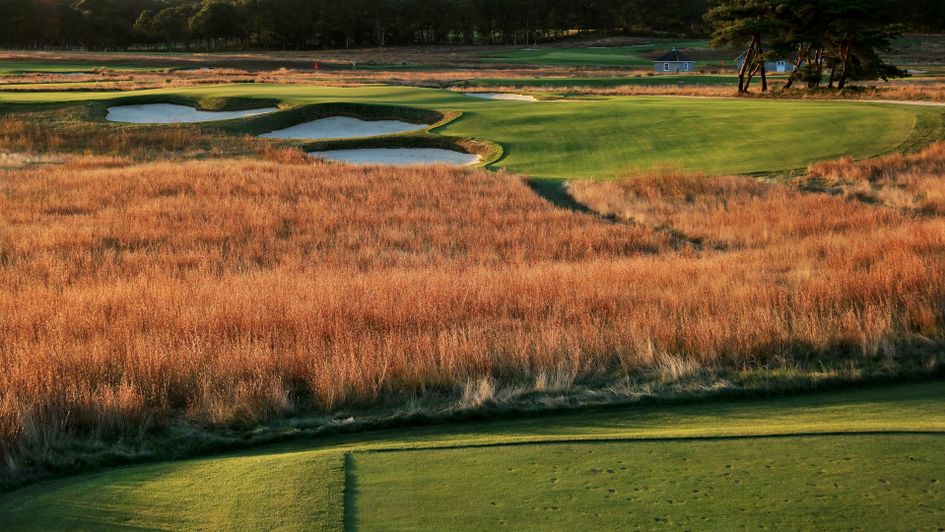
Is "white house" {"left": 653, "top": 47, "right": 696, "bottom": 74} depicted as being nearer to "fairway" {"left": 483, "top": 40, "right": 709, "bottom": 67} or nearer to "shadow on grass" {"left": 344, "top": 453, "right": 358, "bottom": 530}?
"fairway" {"left": 483, "top": 40, "right": 709, "bottom": 67}

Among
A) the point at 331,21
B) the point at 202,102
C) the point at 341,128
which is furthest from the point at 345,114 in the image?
the point at 331,21

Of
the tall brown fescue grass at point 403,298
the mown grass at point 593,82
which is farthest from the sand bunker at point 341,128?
the mown grass at point 593,82

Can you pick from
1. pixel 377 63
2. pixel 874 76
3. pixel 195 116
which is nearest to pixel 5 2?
pixel 377 63

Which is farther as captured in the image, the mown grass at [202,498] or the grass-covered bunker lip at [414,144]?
the grass-covered bunker lip at [414,144]

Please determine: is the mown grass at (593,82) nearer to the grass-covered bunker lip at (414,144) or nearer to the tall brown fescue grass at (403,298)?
the grass-covered bunker lip at (414,144)

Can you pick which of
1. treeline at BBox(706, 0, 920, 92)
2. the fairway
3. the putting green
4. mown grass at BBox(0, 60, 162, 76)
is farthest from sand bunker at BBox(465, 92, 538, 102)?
the fairway

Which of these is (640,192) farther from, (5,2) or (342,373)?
(5,2)
